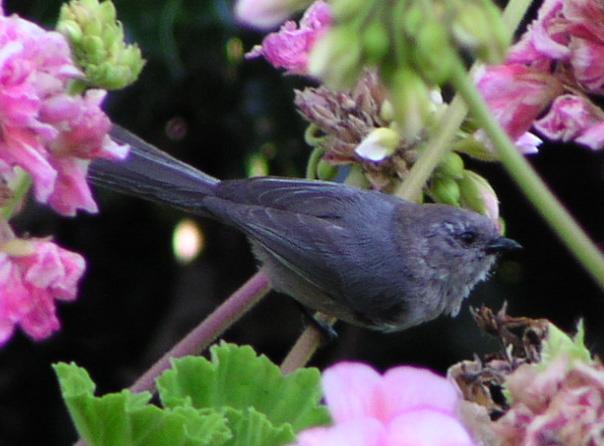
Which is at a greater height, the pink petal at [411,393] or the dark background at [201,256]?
the pink petal at [411,393]

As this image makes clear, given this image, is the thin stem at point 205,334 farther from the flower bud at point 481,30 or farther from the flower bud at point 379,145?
the flower bud at point 481,30

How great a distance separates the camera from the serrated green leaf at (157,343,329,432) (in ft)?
2.81

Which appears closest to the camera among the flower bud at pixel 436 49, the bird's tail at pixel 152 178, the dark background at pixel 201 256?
the flower bud at pixel 436 49

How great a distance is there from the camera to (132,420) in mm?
786

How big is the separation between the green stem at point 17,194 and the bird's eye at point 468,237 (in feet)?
3.33

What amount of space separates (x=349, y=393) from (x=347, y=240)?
4.30 feet

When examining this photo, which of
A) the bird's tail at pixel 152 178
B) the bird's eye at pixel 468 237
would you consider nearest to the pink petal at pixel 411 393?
the bird's tail at pixel 152 178

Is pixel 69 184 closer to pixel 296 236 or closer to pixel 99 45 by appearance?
pixel 99 45

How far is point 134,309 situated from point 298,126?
48 cm

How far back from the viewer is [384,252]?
1.91 m

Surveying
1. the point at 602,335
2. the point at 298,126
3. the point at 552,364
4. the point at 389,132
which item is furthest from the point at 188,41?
the point at 552,364

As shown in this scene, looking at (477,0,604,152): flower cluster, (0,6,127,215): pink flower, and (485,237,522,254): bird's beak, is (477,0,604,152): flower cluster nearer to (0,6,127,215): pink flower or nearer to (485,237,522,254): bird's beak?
(0,6,127,215): pink flower

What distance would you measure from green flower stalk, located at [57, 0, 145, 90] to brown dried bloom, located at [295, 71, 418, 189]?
6.6 inches

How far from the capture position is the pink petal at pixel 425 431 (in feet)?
1.67
